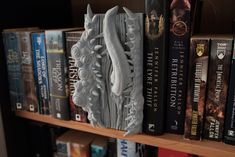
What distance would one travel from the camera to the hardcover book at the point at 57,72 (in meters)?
0.65

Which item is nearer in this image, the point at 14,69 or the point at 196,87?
the point at 196,87

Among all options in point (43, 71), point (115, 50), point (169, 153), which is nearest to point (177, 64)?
point (115, 50)

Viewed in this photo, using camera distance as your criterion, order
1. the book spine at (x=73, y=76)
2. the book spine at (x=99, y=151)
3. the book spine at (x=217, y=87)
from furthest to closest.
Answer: the book spine at (x=99, y=151) < the book spine at (x=73, y=76) < the book spine at (x=217, y=87)

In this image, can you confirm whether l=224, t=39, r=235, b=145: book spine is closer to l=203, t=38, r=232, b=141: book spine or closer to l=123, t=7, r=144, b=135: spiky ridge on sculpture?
l=203, t=38, r=232, b=141: book spine

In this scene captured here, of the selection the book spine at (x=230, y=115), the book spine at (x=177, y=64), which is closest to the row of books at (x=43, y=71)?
the book spine at (x=177, y=64)

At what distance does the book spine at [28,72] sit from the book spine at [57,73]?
70 mm

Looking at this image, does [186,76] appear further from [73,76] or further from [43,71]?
[43,71]

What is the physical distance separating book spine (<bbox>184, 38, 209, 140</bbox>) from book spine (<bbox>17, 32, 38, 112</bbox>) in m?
0.44

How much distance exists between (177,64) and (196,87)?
2.5 inches

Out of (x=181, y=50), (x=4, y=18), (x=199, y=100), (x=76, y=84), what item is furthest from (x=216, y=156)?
(x=4, y=18)

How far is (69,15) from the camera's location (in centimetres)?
94

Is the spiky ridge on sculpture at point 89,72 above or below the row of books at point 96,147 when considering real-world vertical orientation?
above

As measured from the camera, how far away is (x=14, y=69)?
74 cm

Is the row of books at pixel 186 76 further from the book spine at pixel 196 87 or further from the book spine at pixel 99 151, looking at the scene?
the book spine at pixel 99 151
